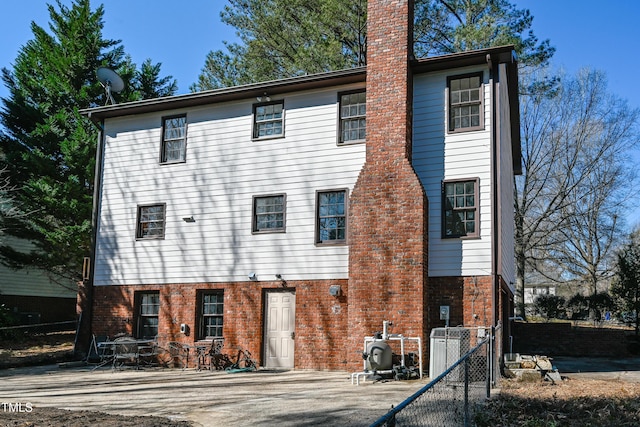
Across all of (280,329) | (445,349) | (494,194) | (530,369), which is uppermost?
(494,194)

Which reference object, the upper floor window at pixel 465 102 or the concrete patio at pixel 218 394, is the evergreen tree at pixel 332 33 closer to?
the upper floor window at pixel 465 102

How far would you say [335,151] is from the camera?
1531 cm

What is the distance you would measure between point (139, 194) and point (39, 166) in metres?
7.32

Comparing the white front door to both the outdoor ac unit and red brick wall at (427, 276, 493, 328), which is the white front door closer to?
red brick wall at (427, 276, 493, 328)

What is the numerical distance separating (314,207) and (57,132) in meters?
13.4

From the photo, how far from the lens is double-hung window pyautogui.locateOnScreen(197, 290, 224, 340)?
1628 centimetres

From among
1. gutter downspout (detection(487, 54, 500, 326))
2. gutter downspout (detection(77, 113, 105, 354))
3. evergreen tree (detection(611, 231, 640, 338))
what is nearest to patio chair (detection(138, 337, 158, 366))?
gutter downspout (detection(77, 113, 105, 354))

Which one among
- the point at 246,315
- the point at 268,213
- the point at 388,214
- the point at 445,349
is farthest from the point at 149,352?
the point at 445,349

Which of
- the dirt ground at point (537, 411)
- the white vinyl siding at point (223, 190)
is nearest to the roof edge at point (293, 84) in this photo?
the white vinyl siding at point (223, 190)

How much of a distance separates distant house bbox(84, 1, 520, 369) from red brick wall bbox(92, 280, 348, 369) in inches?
1.5

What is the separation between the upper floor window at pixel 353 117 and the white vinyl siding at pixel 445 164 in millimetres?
1364

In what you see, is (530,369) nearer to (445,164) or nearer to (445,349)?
(445,349)

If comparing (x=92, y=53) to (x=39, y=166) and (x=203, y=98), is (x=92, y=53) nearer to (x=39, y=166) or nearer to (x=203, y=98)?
(x=39, y=166)

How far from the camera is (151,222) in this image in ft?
57.4
